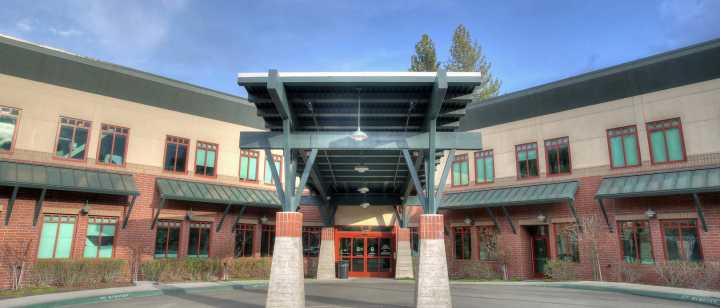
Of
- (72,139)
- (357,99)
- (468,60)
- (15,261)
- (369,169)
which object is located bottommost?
(15,261)

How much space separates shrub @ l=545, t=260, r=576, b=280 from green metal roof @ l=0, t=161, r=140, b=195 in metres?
17.7

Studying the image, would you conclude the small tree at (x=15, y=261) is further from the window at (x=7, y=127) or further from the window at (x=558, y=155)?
the window at (x=558, y=155)

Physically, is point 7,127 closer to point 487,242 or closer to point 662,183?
point 487,242

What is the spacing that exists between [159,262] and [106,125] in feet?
20.2

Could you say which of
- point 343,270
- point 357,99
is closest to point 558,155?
point 343,270

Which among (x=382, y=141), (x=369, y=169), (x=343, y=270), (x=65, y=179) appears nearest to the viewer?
(x=382, y=141)

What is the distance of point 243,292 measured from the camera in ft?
55.8

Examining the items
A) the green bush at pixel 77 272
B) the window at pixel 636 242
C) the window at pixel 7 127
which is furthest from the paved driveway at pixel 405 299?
the window at pixel 7 127

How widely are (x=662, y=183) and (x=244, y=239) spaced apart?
18471 mm

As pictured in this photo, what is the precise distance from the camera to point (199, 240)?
2175 cm

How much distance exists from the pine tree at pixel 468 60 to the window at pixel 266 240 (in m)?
23.6

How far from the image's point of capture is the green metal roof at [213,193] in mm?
20172

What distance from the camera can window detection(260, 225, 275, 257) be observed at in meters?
24.4

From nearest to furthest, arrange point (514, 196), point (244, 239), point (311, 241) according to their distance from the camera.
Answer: point (514, 196), point (244, 239), point (311, 241)
